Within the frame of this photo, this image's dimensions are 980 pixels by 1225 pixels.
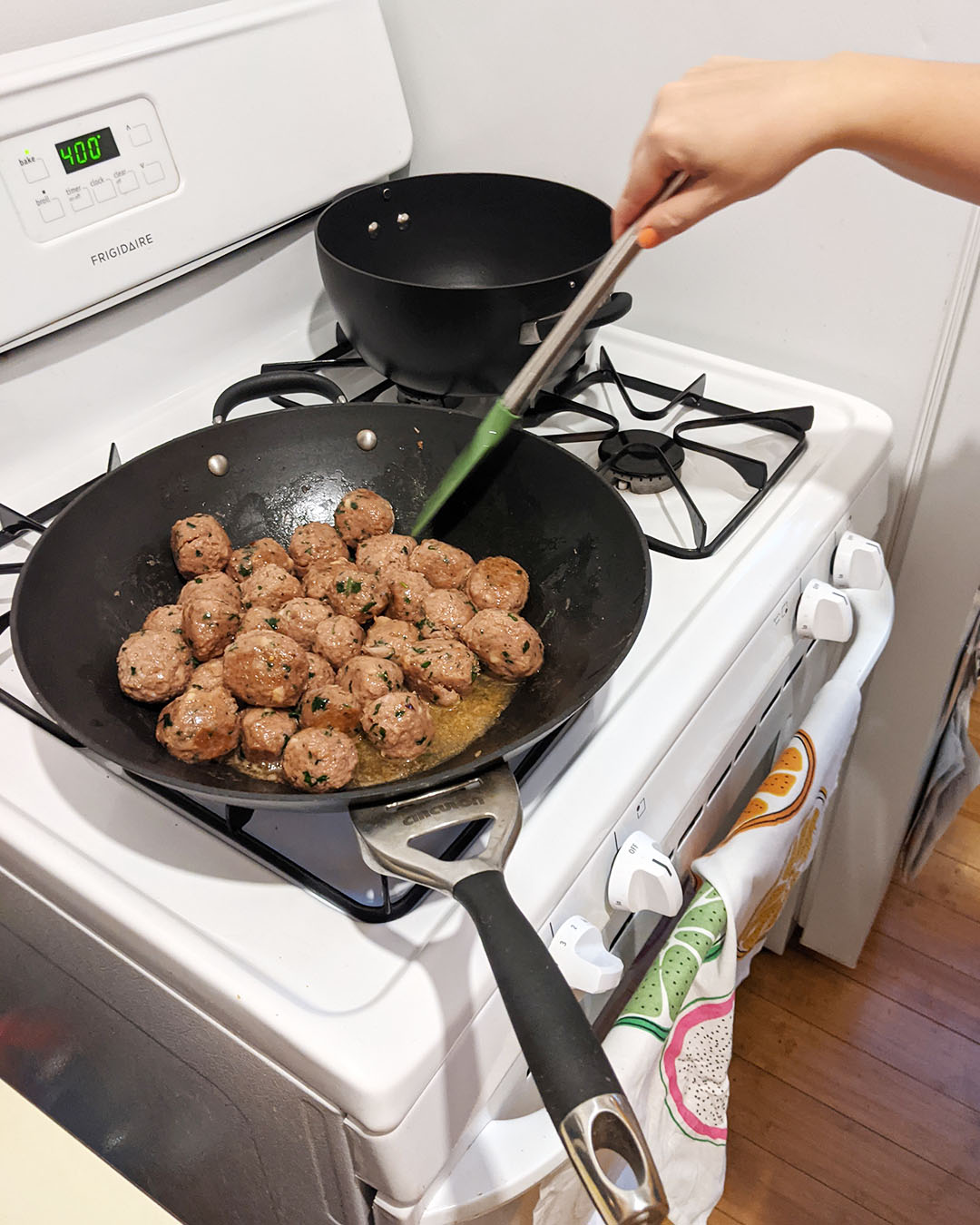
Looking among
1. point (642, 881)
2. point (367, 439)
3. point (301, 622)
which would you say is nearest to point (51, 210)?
point (367, 439)

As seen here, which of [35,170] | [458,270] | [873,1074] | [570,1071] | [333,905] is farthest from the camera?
[873,1074]

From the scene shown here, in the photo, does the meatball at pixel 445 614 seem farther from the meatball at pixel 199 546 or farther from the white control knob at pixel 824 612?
the white control knob at pixel 824 612

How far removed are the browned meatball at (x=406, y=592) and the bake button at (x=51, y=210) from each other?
425mm

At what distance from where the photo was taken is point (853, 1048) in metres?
1.41

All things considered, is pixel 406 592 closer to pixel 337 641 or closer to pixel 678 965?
pixel 337 641

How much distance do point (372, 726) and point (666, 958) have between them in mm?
268

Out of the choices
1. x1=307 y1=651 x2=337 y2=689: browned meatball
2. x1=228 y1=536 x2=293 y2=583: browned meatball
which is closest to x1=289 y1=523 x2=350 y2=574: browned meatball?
x1=228 y1=536 x2=293 y2=583: browned meatball

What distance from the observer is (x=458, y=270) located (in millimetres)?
1053

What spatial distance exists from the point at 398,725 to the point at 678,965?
264 mm

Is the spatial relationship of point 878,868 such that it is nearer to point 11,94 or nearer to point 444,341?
point 444,341

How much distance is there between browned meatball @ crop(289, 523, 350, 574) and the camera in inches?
29.5

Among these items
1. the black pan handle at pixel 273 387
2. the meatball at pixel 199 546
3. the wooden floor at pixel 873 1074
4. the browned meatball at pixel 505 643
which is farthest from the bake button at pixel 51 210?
the wooden floor at pixel 873 1074

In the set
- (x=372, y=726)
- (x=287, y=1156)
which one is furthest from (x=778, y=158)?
(x=287, y=1156)

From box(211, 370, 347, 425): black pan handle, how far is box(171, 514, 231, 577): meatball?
0.15 m
